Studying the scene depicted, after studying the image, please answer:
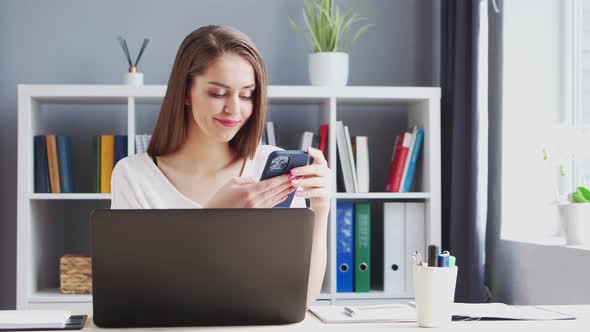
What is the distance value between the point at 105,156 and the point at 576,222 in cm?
183

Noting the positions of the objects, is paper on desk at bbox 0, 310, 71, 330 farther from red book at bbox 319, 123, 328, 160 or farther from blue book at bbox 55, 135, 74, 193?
red book at bbox 319, 123, 328, 160

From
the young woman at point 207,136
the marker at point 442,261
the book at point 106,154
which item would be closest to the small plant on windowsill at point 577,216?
the young woman at point 207,136

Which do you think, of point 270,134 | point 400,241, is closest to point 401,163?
point 400,241

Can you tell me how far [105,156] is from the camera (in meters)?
3.30

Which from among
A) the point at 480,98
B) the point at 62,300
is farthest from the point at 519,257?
the point at 62,300

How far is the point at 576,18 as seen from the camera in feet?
9.63

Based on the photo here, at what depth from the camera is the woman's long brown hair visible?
2023 mm

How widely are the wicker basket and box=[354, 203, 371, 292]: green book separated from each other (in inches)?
41.9

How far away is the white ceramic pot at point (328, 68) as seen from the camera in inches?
129

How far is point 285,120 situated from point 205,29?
5.09ft

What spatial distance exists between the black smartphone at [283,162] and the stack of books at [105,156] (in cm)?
171

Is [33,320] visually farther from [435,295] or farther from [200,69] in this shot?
[200,69]

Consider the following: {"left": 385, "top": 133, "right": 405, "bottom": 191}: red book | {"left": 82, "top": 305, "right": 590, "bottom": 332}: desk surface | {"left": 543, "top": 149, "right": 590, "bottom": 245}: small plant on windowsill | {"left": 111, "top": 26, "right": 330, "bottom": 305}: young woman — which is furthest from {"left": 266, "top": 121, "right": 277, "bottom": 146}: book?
{"left": 82, "top": 305, "right": 590, "bottom": 332}: desk surface

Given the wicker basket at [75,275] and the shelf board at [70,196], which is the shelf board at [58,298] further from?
the shelf board at [70,196]
